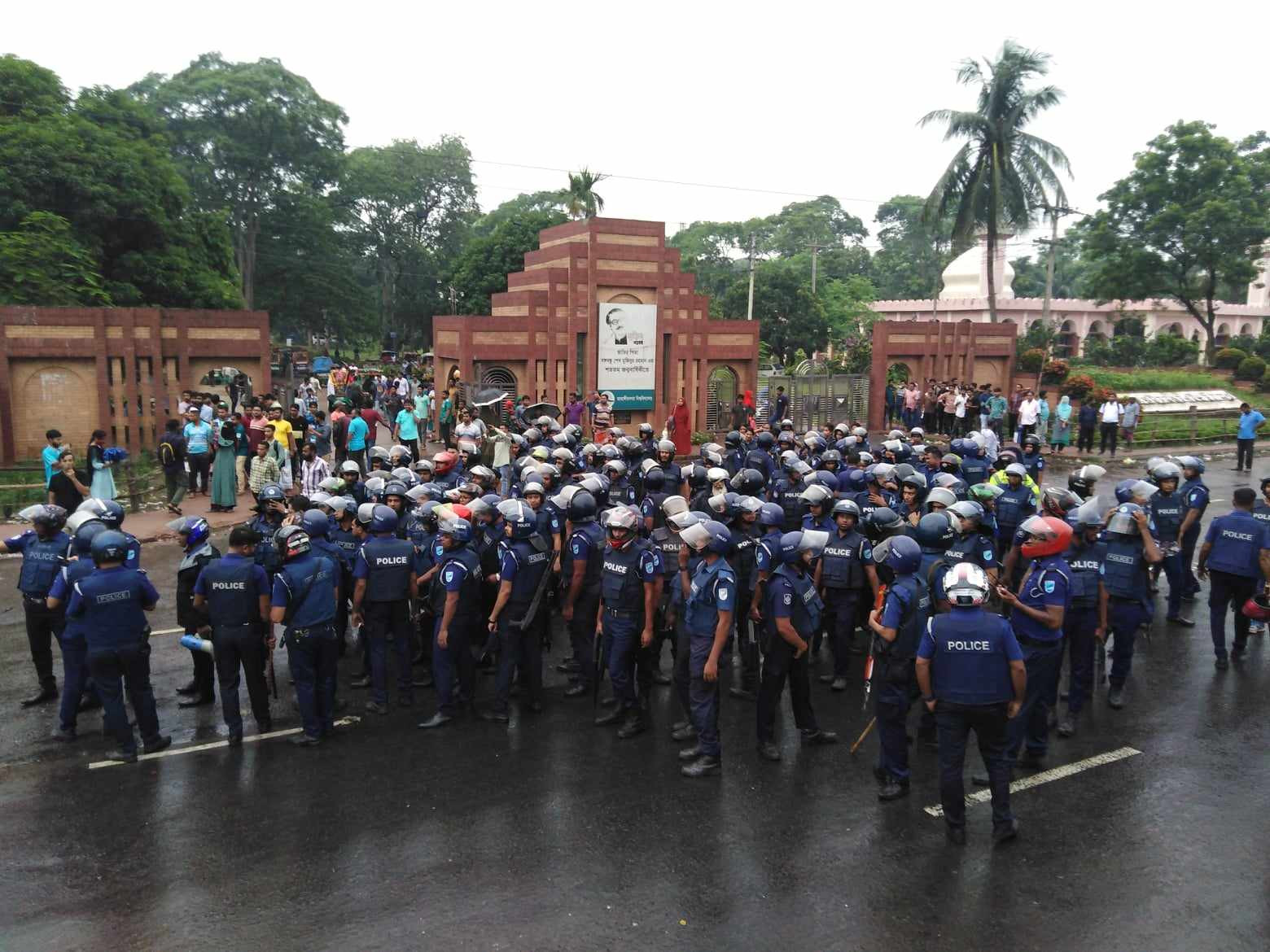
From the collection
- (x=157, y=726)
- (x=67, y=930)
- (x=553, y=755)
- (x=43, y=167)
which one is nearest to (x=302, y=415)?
(x=157, y=726)

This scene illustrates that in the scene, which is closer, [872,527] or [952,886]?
[952,886]

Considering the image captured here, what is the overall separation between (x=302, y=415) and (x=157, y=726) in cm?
1120

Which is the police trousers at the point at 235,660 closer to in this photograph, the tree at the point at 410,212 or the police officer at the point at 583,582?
the police officer at the point at 583,582

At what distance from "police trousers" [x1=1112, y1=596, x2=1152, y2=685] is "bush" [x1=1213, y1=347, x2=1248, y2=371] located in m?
35.5

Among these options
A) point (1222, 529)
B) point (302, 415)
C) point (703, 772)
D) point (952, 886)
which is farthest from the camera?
point (302, 415)

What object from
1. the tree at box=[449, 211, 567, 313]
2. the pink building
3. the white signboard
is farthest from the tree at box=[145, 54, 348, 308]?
the pink building

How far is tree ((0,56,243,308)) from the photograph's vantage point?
2748 cm

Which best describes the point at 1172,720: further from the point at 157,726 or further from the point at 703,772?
the point at 157,726

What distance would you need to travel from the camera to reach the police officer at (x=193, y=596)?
7.95 meters

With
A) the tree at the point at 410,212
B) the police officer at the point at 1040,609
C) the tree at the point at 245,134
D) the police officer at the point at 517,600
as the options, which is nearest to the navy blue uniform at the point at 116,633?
the police officer at the point at 517,600

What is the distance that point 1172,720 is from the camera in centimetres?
794

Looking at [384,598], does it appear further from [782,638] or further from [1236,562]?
[1236,562]

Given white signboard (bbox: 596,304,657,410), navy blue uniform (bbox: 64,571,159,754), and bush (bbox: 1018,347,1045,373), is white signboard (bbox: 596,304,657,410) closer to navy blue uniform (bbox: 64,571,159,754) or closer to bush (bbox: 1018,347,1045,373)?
bush (bbox: 1018,347,1045,373)

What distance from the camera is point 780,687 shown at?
7.14 metres
